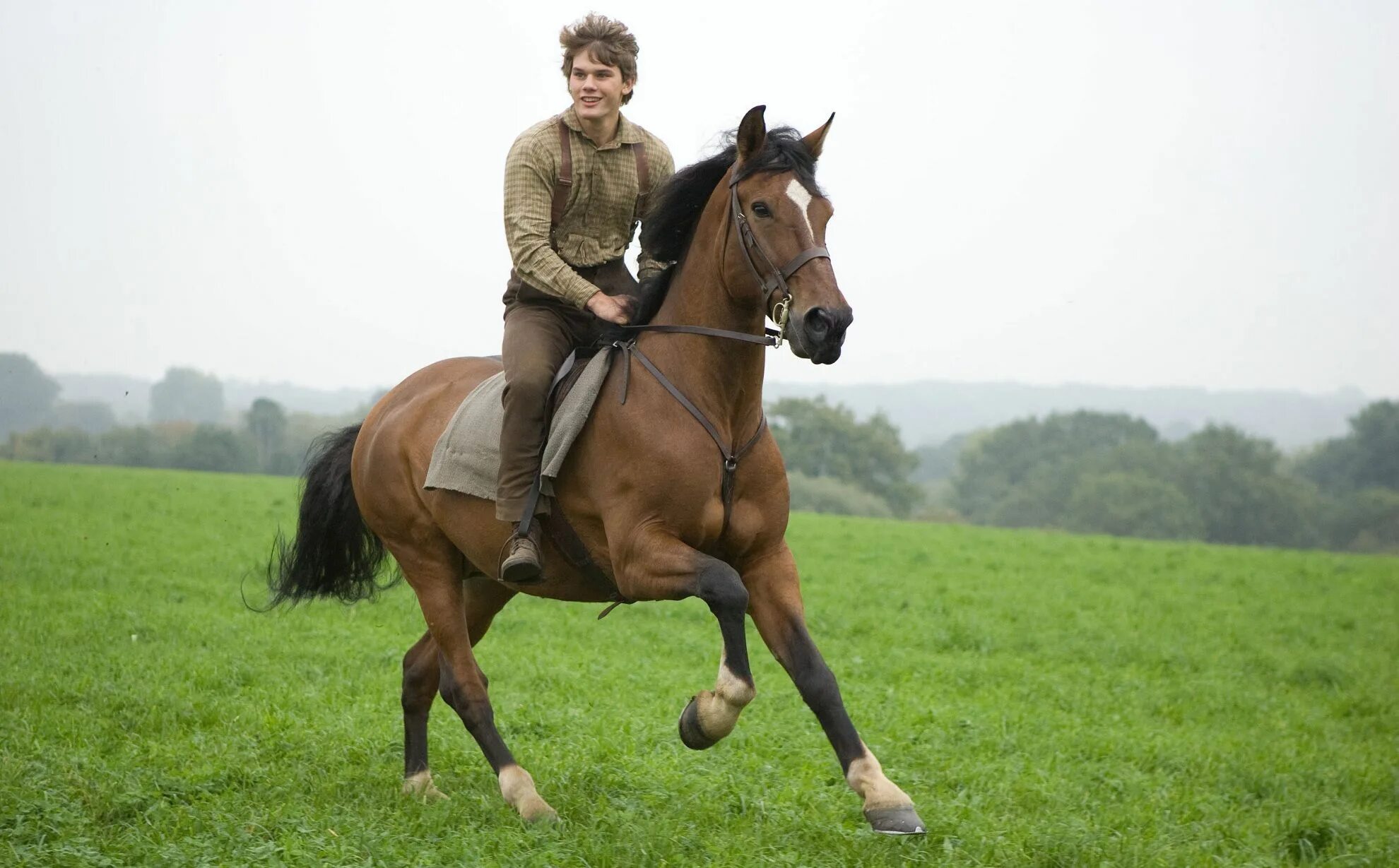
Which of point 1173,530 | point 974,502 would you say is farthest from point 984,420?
point 1173,530

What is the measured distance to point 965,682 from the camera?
12.1 m

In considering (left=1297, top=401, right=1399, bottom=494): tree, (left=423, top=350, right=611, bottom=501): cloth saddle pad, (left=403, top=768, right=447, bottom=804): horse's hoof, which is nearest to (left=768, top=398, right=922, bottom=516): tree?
(left=1297, top=401, right=1399, bottom=494): tree

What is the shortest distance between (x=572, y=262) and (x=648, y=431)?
1.30 metres

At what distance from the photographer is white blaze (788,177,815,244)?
5320mm

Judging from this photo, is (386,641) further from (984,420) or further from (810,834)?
(984,420)

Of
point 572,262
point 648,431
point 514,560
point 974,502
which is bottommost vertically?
point 974,502

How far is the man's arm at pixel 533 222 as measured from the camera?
20.4 ft

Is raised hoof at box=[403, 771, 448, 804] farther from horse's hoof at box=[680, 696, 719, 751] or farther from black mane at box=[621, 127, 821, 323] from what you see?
black mane at box=[621, 127, 821, 323]

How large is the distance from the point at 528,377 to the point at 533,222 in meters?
0.78

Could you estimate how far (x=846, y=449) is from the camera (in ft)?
201

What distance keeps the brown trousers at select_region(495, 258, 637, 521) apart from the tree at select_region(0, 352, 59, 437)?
8.01 meters

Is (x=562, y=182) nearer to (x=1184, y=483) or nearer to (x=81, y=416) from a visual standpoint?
(x=81, y=416)

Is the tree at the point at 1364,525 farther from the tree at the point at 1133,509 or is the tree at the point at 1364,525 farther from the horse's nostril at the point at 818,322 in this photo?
the horse's nostril at the point at 818,322

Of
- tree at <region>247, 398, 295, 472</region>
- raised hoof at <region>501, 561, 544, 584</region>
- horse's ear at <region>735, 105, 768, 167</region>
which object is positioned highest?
horse's ear at <region>735, 105, 768, 167</region>
